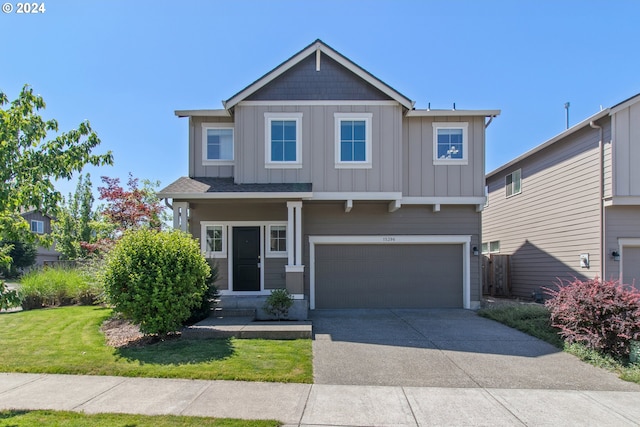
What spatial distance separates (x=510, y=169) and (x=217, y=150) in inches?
457

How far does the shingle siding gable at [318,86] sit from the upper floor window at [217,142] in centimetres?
132

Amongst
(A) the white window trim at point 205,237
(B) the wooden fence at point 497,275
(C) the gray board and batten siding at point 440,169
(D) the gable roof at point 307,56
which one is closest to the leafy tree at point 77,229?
(A) the white window trim at point 205,237

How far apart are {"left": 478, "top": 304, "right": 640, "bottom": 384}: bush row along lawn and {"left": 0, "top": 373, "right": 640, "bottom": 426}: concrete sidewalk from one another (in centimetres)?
113

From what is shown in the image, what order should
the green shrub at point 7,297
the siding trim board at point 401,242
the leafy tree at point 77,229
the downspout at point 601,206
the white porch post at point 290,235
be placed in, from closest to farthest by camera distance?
the green shrub at point 7,297 → the white porch post at point 290,235 → the downspout at point 601,206 → the siding trim board at point 401,242 → the leafy tree at point 77,229

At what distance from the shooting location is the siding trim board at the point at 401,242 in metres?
12.2

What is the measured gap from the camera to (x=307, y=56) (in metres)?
11.7

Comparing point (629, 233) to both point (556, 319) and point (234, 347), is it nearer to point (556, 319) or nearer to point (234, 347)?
point (556, 319)

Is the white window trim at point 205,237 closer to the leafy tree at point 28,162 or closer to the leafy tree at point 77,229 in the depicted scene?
the leafy tree at point 28,162

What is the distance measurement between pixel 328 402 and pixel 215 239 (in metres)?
7.95

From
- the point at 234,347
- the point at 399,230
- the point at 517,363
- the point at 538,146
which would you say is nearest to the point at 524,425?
the point at 517,363

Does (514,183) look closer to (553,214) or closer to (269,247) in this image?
(553,214)

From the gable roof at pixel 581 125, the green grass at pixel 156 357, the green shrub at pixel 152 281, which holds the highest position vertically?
the gable roof at pixel 581 125

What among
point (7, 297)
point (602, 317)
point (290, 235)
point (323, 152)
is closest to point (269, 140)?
point (323, 152)

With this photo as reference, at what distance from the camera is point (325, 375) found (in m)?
5.97
